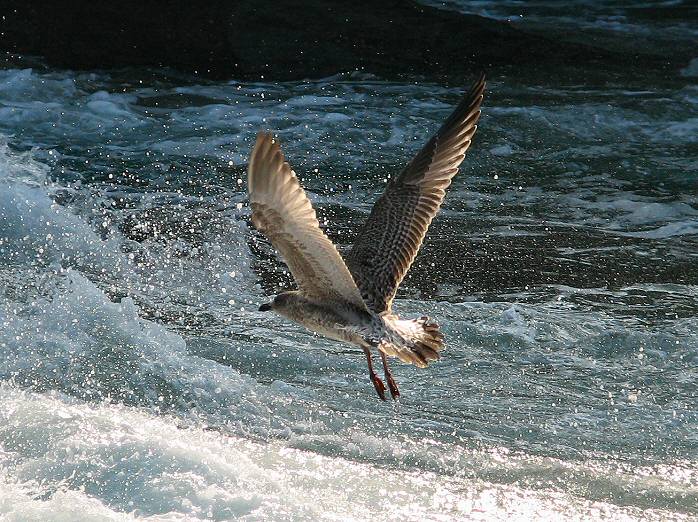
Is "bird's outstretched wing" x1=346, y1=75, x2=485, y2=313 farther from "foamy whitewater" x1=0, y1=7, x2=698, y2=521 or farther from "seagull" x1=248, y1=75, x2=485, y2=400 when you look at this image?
"foamy whitewater" x1=0, y1=7, x2=698, y2=521

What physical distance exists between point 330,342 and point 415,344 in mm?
1712

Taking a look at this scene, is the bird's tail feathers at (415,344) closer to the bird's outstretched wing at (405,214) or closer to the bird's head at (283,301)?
the bird's outstretched wing at (405,214)

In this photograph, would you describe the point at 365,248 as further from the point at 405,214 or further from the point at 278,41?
the point at 278,41

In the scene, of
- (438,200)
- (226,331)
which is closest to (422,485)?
(438,200)

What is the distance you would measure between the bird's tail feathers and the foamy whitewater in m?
0.56

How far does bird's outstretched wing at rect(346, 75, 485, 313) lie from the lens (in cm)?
507

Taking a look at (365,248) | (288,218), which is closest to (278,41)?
(365,248)

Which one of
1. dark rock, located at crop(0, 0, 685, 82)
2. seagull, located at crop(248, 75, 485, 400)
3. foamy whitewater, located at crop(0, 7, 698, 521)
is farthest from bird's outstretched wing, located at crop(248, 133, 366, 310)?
dark rock, located at crop(0, 0, 685, 82)

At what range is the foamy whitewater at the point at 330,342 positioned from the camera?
4.63 m

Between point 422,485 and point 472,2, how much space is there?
468 inches

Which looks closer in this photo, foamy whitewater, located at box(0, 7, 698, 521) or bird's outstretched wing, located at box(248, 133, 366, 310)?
bird's outstretched wing, located at box(248, 133, 366, 310)

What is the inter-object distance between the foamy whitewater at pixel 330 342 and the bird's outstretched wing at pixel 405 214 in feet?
2.47

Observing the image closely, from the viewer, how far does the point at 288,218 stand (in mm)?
4250

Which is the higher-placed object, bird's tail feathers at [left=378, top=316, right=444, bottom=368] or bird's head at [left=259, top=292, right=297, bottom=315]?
Result: bird's tail feathers at [left=378, top=316, right=444, bottom=368]
